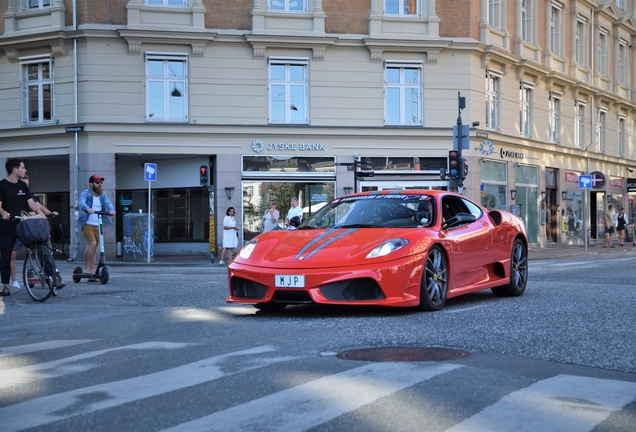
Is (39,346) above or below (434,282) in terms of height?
below

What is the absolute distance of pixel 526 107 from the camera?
3516 cm

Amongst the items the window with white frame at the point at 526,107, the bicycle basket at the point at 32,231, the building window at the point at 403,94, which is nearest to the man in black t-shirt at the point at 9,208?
the bicycle basket at the point at 32,231

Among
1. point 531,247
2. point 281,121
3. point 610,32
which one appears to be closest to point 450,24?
point 281,121

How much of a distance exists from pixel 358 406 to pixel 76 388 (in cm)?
166

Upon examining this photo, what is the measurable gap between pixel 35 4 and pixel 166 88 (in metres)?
5.21

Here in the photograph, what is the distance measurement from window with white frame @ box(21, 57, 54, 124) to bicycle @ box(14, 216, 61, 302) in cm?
1873

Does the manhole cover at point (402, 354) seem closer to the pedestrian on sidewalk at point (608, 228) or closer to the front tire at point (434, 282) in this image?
the front tire at point (434, 282)

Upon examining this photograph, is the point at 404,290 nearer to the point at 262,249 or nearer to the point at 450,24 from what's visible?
the point at 262,249

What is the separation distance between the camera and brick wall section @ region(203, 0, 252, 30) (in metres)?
28.5

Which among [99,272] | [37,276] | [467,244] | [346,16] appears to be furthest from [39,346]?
[346,16]

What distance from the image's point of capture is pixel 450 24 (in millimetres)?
30219

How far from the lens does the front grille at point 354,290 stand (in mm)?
8000

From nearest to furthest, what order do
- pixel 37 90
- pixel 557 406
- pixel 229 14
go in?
pixel 557 406 < pixel 229 14 < pixel 37 90

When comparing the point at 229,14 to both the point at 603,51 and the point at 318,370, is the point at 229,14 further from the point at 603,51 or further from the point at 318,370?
the point at 318,370
